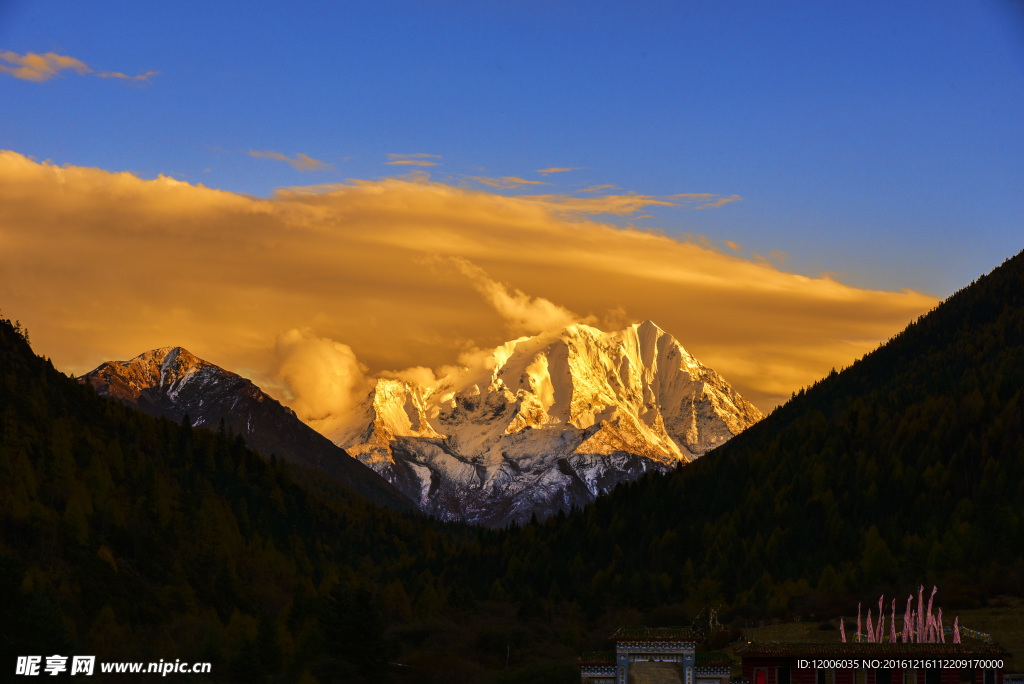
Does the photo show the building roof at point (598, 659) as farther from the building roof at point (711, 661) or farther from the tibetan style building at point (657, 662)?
the building roof at point (711, 661)

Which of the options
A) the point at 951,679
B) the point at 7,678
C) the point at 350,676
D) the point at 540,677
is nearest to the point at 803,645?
the point at 951,679

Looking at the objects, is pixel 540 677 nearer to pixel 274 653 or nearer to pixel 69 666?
pixel 274 653

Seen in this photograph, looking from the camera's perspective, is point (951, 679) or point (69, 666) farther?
point (69, 666)

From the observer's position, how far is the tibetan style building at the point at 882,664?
5143 inches

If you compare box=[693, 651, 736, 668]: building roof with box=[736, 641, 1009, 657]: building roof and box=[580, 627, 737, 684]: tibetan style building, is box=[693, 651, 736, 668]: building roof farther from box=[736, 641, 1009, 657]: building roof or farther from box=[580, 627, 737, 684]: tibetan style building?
box=[736, 641, 1009, 657]: building roof

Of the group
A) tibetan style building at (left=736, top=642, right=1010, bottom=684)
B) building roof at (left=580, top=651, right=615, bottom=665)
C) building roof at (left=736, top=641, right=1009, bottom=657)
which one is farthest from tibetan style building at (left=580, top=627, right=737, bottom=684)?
building roof at (left=736, top=641, right=1009, bottom=657)

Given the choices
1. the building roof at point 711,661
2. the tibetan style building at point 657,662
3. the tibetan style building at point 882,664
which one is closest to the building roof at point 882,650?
the tibetan style building at point 882,664

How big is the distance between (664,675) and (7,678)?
80346 millimetres

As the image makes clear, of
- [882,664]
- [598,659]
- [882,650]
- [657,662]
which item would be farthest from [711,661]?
[882,664]

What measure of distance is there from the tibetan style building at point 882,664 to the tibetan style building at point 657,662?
8.22 m

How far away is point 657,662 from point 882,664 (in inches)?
963

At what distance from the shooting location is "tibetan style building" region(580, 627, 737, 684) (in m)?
142

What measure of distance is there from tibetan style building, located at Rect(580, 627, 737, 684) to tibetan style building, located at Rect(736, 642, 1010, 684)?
27.0 ft

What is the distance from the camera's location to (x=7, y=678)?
162875 millimetres
